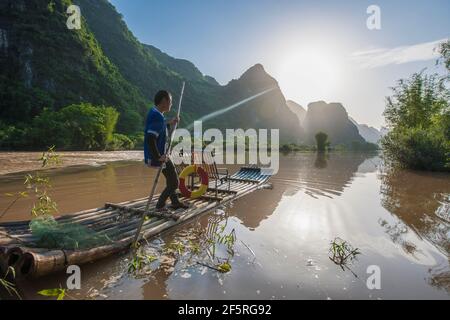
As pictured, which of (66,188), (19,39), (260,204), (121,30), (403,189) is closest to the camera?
(260,204)

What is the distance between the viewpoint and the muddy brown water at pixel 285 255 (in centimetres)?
351

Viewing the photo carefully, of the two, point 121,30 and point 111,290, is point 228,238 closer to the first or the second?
point 111,290

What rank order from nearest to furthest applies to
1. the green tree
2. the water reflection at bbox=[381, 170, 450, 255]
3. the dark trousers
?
1. the dark trousers
2. the water reflection at bbox=[381, 170, 450, 255]
3. the green tree

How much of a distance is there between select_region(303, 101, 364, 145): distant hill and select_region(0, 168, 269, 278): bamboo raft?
593 feet

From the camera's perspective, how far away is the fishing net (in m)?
3.64

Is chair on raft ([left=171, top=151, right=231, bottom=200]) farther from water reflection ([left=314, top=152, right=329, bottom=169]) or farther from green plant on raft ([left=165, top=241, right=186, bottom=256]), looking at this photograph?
water reflection ([left=314, top=152, right=329, bottom=169])

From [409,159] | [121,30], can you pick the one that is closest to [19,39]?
[121,30]

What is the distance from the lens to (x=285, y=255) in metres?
4.70

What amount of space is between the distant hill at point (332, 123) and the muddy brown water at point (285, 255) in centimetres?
17801

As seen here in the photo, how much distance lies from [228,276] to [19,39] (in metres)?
74.5

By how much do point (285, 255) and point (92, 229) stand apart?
129 inches

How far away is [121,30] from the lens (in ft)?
383

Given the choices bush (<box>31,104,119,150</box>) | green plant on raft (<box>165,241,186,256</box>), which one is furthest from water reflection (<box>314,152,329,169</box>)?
bush (<box>31,104,119,150</box>)

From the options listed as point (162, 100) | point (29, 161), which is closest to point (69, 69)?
point (29, 161)
